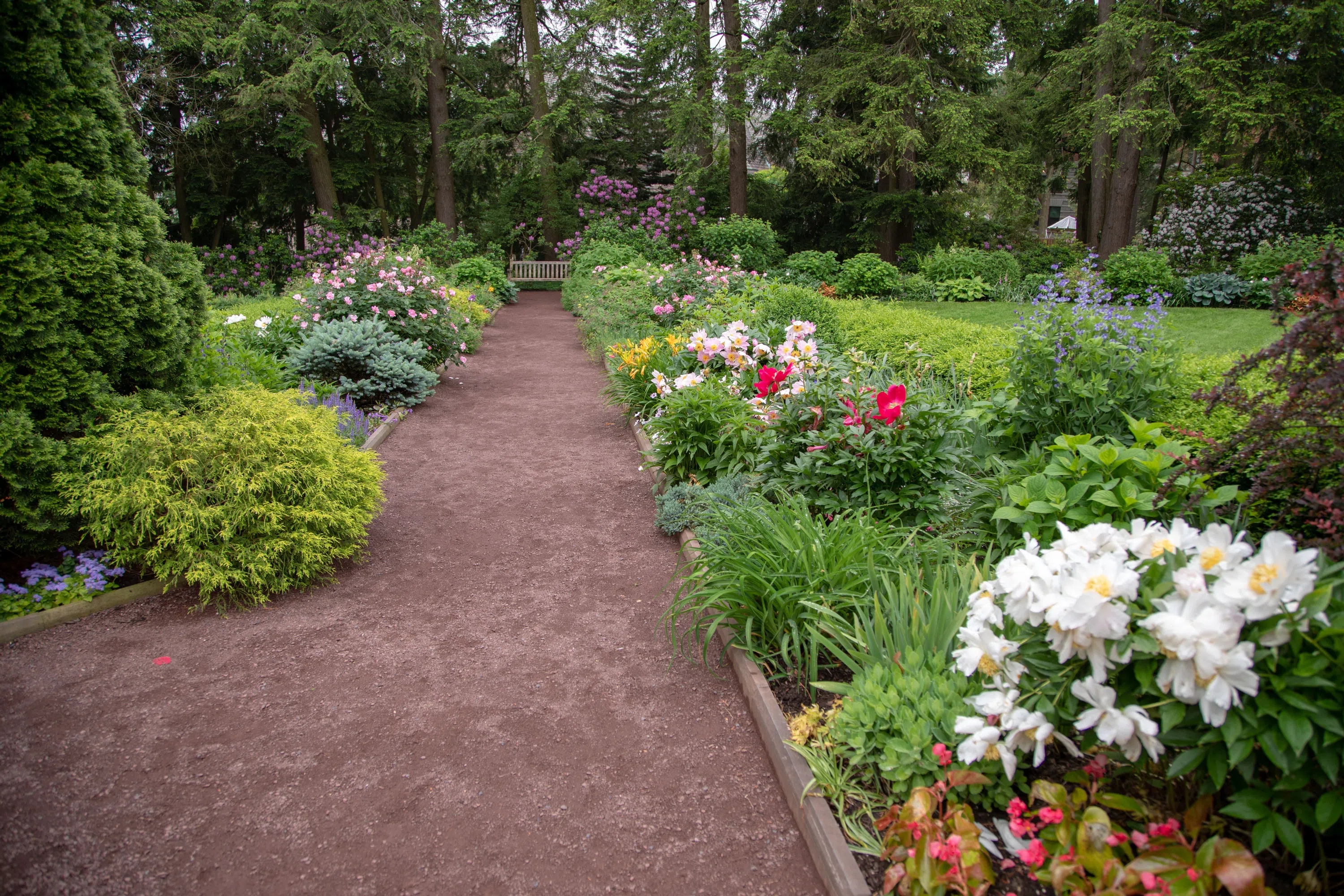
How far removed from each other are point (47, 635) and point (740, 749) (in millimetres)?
3173

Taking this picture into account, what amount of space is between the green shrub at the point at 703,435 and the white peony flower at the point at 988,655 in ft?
8.55

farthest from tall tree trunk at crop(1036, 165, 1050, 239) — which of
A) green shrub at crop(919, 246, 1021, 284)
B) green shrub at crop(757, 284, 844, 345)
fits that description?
green shrub at crop(757, 284, 844, 345)

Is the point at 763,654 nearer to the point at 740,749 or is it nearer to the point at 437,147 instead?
the point at 740,749

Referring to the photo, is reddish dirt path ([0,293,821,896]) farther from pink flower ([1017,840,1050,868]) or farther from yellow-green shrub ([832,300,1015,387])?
yellow-green shrub ([832,300,1015,387])

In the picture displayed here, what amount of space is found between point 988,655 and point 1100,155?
60.2ft

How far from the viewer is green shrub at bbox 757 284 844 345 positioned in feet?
23.5

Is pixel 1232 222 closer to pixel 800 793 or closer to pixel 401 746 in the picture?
pixel 800 793

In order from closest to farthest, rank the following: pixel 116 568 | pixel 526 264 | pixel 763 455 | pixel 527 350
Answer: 1. pixel 116 568
2. pixel 763 455
3. pixel 527 350
4. pixel 526 264

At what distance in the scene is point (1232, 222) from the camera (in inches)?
612

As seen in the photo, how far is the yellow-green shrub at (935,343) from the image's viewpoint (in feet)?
16.6

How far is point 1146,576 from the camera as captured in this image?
174cm

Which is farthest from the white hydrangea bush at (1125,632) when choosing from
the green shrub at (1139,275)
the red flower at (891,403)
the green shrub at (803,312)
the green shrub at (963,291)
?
the green shrub at (963,291)

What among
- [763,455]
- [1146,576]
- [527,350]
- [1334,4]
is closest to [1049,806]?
[1146,576]

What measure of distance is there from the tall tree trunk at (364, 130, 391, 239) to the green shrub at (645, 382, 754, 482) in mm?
20065
